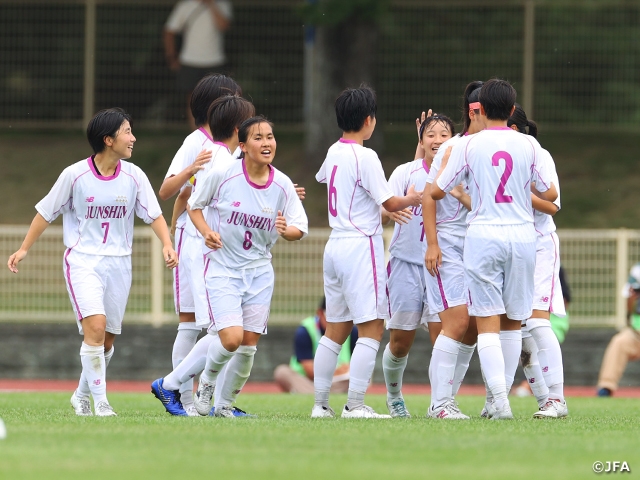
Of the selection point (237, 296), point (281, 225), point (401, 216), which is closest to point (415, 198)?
point (401, 216)

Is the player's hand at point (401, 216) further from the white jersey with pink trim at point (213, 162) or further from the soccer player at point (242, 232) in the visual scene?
the white jersey with pink trim at point (213, 162)

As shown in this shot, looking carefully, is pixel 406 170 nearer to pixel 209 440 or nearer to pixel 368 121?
pixel 368 121

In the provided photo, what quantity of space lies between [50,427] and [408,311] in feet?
8.87

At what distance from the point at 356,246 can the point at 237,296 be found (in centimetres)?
90

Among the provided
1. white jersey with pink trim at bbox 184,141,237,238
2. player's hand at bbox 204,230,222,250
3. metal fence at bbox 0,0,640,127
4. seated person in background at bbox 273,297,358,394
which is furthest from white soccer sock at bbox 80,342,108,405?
metal fence at bbox 0,0,640,127

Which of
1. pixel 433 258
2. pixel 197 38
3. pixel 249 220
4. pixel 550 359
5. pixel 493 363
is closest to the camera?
pixel 493 363

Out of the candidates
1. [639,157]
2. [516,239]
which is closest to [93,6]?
[639,157]

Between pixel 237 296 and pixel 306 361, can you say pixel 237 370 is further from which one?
pixel 306 361

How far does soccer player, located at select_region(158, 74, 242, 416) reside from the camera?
8492 millimetres

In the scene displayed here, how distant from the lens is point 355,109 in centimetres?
854

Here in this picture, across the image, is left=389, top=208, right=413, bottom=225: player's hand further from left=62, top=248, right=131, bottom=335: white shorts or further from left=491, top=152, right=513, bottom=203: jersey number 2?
left=62, top=248, right=131, bottom=335: white shorts

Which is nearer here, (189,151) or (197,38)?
(189,151)

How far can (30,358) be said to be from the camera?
16.5m

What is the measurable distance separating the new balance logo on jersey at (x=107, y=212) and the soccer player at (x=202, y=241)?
533mm
